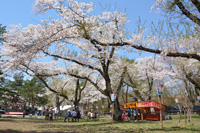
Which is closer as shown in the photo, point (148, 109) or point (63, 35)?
point (63, 35)

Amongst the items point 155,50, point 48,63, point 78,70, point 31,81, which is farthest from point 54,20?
point 31,81

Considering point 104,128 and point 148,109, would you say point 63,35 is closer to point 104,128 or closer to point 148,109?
point 104,128

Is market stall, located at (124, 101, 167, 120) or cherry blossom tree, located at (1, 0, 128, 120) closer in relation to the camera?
cherry blossom tree, located at (1, 0, 128, 120)

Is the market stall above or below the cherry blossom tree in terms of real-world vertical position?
below

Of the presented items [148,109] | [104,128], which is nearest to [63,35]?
[104,128]

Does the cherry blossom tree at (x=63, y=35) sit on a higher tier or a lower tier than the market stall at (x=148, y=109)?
higher

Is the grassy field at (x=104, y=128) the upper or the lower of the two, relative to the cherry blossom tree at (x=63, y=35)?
lower

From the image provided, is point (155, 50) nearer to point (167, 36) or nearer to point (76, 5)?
point (167, 36)

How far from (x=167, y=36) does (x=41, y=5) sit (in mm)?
7330

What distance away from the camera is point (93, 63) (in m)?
19.8

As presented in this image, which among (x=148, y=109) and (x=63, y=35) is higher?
(x=63, y=35)

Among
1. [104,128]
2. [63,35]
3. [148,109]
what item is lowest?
[104,128]

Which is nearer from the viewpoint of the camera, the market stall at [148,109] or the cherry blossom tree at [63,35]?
the cherry blossom tree at [63,35]

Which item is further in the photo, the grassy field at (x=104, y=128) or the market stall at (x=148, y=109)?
the market stall at (x=148, y=109)
